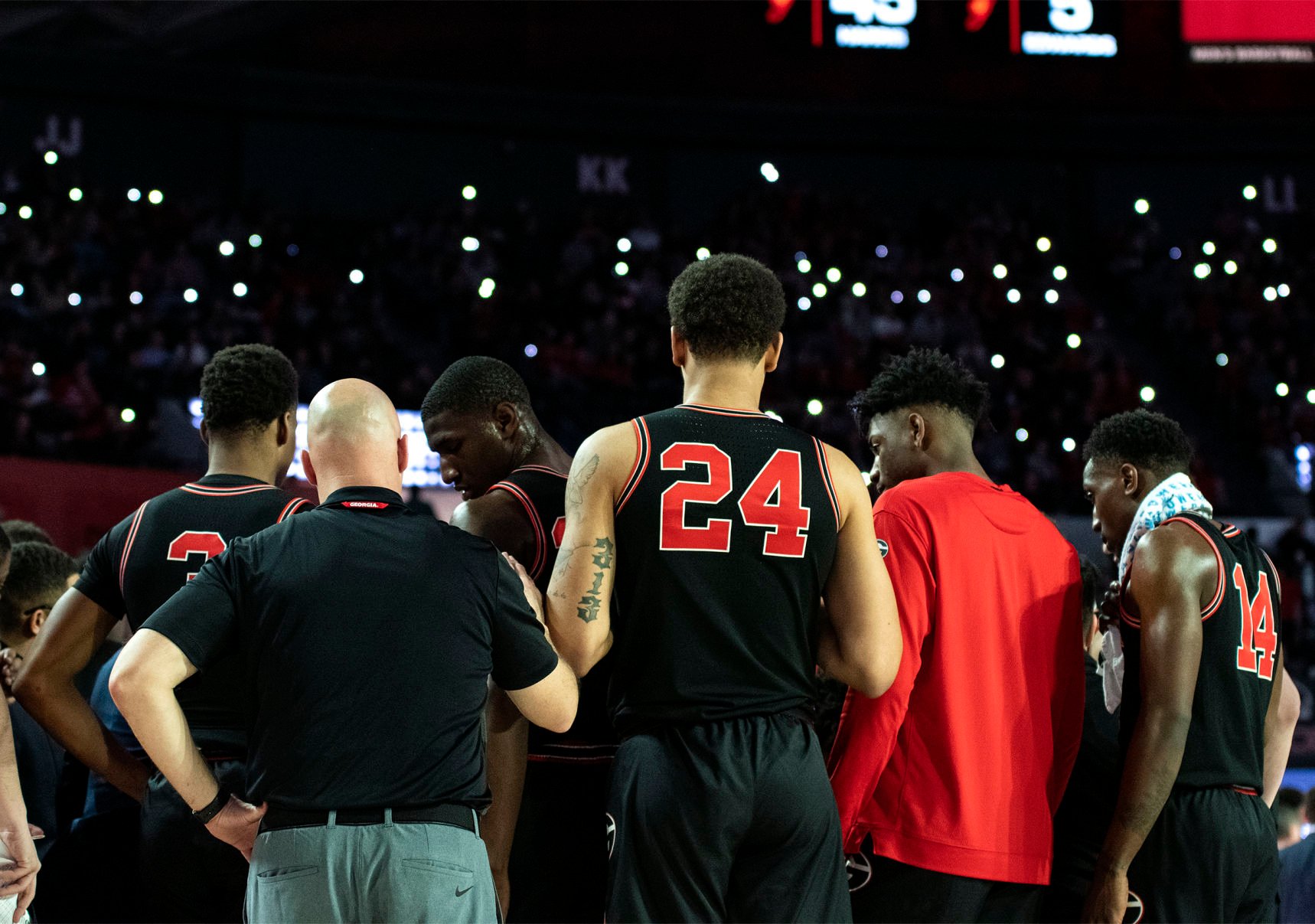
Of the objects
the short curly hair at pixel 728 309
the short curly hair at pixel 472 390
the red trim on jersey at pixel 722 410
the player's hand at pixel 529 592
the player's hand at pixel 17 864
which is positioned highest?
the short curly hair at pixel 728 309

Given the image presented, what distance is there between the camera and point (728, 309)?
3.19 meters

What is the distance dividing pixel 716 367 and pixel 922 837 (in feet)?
4.36

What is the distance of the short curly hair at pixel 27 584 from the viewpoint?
169 inches

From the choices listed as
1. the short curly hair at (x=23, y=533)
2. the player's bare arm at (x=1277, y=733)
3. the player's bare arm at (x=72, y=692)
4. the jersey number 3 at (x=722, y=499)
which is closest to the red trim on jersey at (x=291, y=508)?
the player's bare arm at (x=72, y=692)

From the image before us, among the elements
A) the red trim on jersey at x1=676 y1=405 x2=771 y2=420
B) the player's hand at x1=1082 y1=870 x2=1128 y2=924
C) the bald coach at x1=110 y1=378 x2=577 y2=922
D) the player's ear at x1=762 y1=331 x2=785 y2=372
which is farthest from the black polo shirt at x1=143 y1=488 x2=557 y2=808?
the player's hand at x1=1082 y1=870 x2=1128 y2=924

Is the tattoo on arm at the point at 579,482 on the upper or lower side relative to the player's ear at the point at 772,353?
lower

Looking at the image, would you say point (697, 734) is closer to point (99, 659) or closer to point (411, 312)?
point (99, 659)

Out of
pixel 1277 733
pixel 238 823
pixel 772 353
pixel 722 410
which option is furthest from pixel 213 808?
pixel 1277 733

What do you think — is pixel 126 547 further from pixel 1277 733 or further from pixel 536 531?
pixel 1277 733

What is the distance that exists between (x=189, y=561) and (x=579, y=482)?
3.47 feet

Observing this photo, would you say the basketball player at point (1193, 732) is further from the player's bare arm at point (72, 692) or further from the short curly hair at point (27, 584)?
the short curly hair at point (27, 584)

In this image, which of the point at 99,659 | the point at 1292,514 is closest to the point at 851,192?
the point at 1292,514

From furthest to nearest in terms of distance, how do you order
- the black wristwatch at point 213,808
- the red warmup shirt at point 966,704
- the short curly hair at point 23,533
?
the short curly hair at point 23,533 < the red warmup shirt at point 966,704 < the black wristwatch at point 213,808

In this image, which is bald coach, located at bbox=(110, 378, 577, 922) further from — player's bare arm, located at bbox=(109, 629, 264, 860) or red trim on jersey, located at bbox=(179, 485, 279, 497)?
red trim on jersey, located at bbox=(179, 485, 279, 497)
